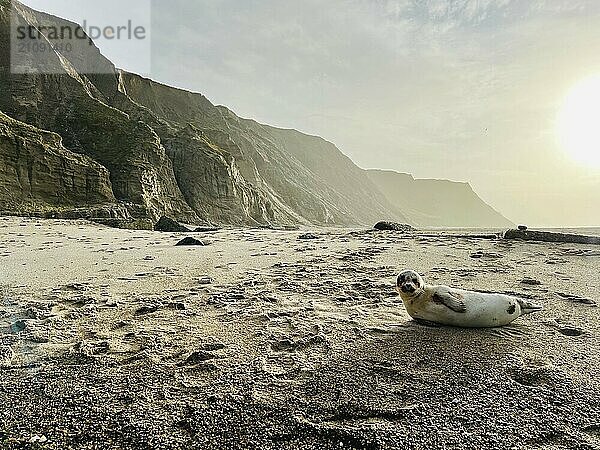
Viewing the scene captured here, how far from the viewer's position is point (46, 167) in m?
18.0

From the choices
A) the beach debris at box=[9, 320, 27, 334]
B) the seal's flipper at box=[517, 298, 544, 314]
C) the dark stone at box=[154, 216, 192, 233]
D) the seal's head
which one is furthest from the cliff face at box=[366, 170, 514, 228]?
the beach debris at box=[9, 320, 27, 334]

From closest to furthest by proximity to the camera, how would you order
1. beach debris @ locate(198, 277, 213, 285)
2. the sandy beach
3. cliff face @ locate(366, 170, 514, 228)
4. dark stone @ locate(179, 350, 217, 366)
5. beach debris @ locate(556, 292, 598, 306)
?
the sandy beach
dark stone @ locate(179, 350, 217, 366)
beach debris @ locate(556, 292, 598, 306)
beach debris @ locate(198, 277, 213, 285)
cliff face @ locate(366, 170, 514, 228)

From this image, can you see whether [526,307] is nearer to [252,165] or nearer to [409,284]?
[409,284]

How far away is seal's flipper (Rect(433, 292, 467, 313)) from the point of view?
309 centimetres

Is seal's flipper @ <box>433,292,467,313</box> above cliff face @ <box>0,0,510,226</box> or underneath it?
underneath

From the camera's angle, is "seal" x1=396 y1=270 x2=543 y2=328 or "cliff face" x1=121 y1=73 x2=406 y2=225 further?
"cliff face" x1=121 y1=73 x2=406 y2=225

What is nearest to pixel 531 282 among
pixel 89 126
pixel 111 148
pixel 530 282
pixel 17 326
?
pixel 530 282

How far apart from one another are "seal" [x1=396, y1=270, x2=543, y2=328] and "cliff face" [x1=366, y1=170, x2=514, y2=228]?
13635cm

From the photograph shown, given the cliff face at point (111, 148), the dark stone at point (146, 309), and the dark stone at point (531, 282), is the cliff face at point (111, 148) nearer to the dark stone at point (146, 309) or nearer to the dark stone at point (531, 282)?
Result: the dark stone at point (146, 309)

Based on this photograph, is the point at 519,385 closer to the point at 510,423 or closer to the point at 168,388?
the point at 510,423

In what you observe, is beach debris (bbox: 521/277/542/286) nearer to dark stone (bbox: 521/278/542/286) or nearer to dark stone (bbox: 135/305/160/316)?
dark stone (bbox: 521/278/542/286)

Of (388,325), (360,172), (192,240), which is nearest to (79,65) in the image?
(192,240)

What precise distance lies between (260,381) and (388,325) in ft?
4.49

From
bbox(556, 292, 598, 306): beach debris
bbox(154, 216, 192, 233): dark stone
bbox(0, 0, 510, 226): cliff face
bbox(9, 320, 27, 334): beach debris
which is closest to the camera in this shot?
bbox(9, 320, 27, 334): beach debris
